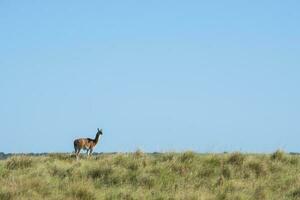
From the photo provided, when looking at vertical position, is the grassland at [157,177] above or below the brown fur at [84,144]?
below

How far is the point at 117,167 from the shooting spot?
65.5ft

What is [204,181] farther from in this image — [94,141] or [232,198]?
[94,141]

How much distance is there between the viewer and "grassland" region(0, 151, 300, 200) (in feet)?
55.0

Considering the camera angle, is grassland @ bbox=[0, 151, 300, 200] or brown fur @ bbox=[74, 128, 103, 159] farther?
brown fur @ bbox=[74, 128, 103, 159]

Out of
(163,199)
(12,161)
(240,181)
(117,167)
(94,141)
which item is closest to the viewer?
(163,199)

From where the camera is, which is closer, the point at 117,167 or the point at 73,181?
the point at 73,181

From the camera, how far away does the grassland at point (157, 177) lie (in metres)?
16.8

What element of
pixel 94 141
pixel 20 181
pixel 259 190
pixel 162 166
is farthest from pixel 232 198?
pixel 94 141

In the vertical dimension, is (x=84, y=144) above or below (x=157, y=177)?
above

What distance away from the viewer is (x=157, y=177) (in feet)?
62.1

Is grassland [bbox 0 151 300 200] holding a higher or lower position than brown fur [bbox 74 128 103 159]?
lower

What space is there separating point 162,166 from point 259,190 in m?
3.33

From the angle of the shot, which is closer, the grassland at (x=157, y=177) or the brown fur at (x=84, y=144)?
the grassland at (x=157, y=177)

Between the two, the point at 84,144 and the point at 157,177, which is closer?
the point at 157,177
